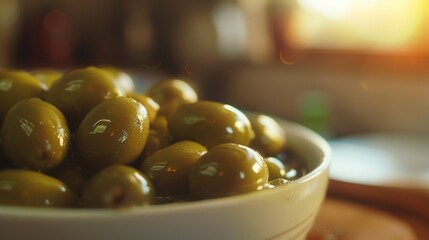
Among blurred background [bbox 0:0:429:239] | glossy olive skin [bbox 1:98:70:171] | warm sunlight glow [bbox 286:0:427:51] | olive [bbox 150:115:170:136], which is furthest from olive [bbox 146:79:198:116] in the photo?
warm sunlight glow [bbox 286:0:427:51]

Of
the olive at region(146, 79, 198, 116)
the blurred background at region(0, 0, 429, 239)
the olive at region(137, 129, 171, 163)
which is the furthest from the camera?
the blurred background at region(0, 0, 429, 239)

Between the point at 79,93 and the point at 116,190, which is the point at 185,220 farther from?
the point at 79,93

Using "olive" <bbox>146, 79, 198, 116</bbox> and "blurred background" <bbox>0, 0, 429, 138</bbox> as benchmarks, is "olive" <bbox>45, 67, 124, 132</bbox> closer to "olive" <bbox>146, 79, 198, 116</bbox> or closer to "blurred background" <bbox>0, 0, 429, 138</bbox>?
"olive" <bbox>146, 79, 198, 116</bbox>

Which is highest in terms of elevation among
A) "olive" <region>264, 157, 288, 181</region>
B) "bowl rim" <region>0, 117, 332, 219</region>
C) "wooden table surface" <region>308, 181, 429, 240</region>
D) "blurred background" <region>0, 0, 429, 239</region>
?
"bowl rim" <region>0, 117, 332, 219</region>

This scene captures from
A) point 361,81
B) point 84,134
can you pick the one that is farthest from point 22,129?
point 361,81

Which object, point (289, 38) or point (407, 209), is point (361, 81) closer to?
point (289, 38)

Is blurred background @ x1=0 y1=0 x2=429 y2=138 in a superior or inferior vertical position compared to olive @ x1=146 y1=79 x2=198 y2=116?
inferior

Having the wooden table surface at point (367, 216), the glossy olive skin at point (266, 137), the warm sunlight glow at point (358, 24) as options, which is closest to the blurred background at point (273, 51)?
the warm sunlight glow at point (358, 24)

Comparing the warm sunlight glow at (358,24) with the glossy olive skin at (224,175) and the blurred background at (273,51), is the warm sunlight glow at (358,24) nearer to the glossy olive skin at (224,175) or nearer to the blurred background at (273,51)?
the blurred background at (273,51)
